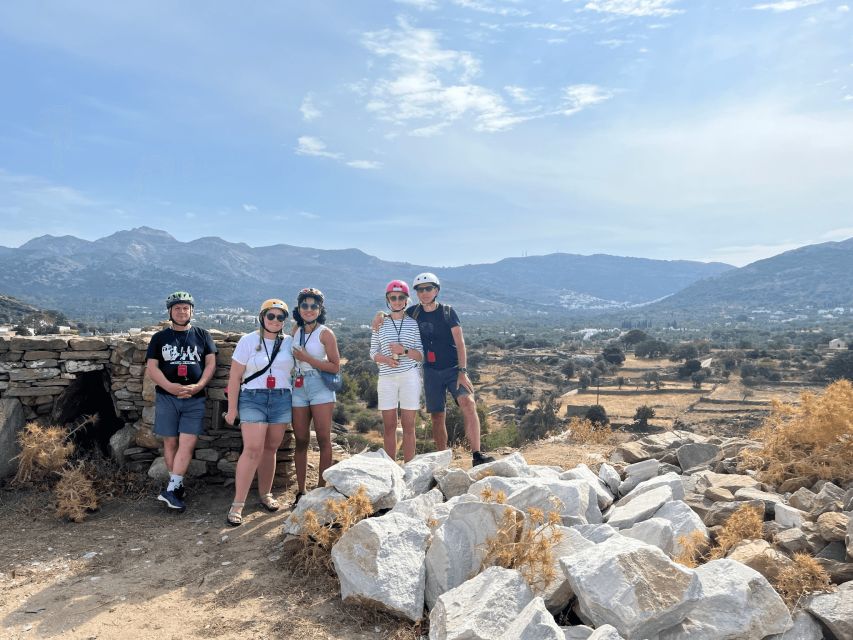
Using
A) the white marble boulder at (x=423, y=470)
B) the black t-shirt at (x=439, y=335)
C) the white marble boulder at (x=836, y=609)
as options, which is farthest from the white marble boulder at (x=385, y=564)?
the white marble boulder at (x=836, y=609)

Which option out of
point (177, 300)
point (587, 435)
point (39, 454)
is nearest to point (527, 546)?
point (177, 300)

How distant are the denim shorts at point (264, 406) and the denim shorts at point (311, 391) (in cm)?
11

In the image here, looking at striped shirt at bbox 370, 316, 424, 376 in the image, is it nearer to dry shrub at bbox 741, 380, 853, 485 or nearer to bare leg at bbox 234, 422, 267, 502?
bare leg at bbox 234, 422, 267, 502

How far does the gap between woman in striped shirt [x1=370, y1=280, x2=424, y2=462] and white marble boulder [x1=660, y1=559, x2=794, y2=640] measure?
3.34 m

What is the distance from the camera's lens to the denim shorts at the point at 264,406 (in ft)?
19.0

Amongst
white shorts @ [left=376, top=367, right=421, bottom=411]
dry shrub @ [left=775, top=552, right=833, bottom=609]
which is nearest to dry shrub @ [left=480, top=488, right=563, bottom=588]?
dry shrub @ [left=775, top=552, right=833, bottom=609]

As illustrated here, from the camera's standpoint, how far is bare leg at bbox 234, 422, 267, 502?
19.0 feet

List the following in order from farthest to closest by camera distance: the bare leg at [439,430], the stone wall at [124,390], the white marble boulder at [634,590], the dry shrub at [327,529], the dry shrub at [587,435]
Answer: the dry shrub at [587,435]
the stone wall at [124,390]
the bare leg at [439,430]
the dry shrub at [327,529]
the white marble boulder at [634,590]

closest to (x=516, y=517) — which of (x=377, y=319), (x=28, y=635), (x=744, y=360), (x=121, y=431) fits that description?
(x=377, y=319)

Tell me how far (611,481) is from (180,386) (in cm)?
474

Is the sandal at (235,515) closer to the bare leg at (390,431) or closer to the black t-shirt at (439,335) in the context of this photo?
the bare leg at (390,431)

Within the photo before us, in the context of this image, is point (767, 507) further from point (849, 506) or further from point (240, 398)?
point (240, 398)

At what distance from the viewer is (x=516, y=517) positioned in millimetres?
4336

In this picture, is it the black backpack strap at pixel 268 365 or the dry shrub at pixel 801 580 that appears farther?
the black backpack strap at pixel 268 365
